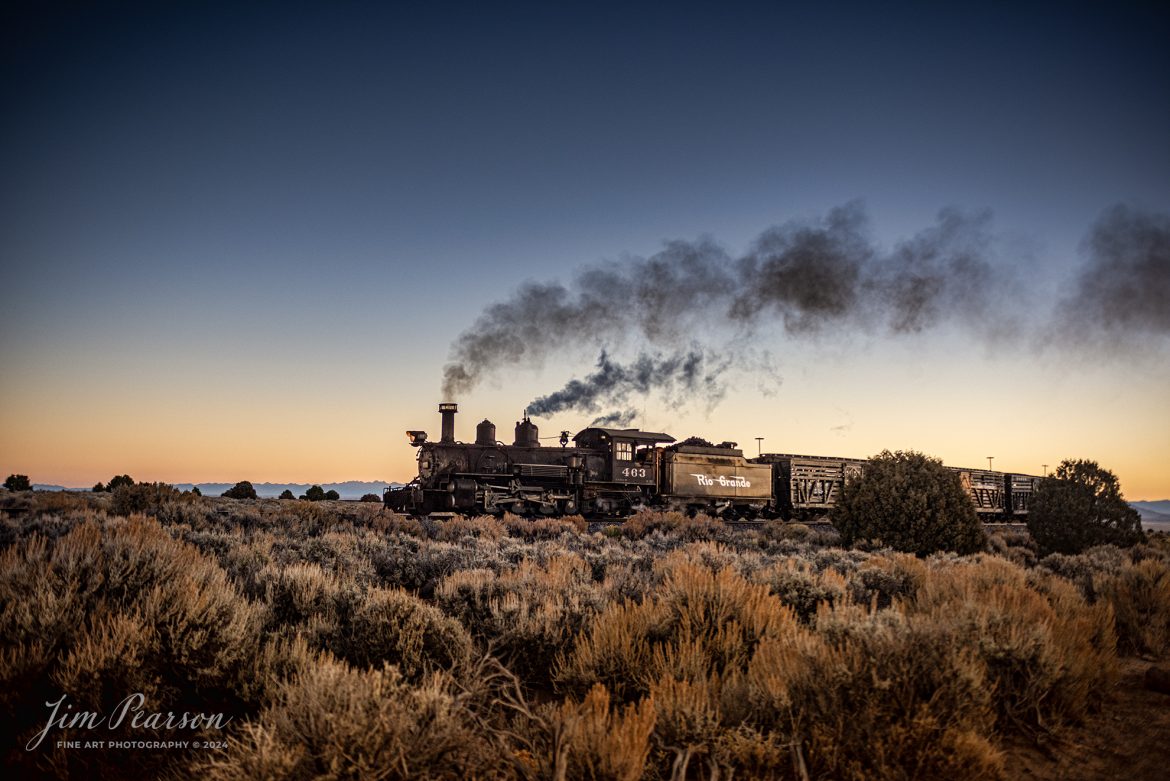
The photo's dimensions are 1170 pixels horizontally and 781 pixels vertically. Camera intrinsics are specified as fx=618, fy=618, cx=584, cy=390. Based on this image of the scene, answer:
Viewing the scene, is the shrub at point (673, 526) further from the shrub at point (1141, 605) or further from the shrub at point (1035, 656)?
the shrub at point (1035, 656)

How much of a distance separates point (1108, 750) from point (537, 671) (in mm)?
5180

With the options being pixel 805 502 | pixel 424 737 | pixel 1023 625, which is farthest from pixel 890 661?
pixel 805 502

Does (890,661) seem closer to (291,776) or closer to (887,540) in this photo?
(291,776)

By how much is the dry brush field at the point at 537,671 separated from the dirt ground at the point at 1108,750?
71 millimetres

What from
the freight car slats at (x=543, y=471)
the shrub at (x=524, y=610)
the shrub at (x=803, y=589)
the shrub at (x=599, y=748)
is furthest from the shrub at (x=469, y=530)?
the shrub at (x=599, y=748)

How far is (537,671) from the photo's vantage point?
6672 mm

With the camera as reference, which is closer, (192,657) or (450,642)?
(192,657)

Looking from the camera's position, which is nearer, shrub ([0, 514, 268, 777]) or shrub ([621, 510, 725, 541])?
shrub ([0, 514, 268, 777])

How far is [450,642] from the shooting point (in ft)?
Answer: 21.2

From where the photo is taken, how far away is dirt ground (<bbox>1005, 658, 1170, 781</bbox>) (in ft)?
16.0

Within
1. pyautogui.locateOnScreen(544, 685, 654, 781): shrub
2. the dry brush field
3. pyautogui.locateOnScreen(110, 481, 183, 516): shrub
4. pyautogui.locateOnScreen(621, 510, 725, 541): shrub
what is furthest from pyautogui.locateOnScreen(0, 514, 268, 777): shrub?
pyautogui.locateOnScreen(621, 510, 725, 541): shrub

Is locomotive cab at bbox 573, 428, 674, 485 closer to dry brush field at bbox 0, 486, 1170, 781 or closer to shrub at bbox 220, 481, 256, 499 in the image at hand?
dry brush field at bbox 0, 486, 1170, 781

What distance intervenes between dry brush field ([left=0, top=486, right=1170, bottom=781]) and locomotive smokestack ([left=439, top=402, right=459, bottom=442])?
52.9 feet

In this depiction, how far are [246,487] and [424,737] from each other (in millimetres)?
40112
